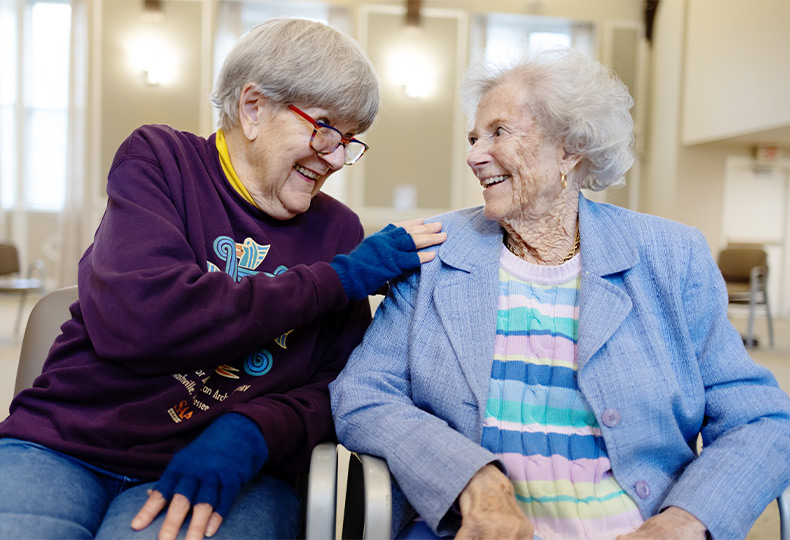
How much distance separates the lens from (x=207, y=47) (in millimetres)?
7441

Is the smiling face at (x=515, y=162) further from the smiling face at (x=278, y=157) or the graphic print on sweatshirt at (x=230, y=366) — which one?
the graphic print on sweatshirt at (x=230, y=366)

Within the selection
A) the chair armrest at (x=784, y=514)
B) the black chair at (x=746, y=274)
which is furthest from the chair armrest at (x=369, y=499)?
the black chair at (x=746, y=274)

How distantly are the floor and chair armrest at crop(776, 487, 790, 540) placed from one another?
3.84 feet

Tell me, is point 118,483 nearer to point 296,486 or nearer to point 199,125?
point 296,486

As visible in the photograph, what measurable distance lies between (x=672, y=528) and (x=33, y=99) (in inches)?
349

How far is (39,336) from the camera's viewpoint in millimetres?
1379

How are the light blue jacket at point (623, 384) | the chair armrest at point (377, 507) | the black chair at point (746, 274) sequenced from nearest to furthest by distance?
the chair armrest at point (377, 507), the light blue jacket at point (623, 384), the black chair at point (746, 274)

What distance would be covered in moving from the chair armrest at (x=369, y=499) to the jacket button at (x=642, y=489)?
47 centimetres

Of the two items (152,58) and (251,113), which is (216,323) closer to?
(251,113)

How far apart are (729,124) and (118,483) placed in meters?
7.66

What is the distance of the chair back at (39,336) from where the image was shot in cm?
137

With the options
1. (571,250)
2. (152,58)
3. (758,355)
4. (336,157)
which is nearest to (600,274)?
(571,250)

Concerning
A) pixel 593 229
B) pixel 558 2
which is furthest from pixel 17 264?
pixel 558 2

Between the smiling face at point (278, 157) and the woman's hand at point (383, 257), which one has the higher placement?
the smiling face at point (278, 157)
